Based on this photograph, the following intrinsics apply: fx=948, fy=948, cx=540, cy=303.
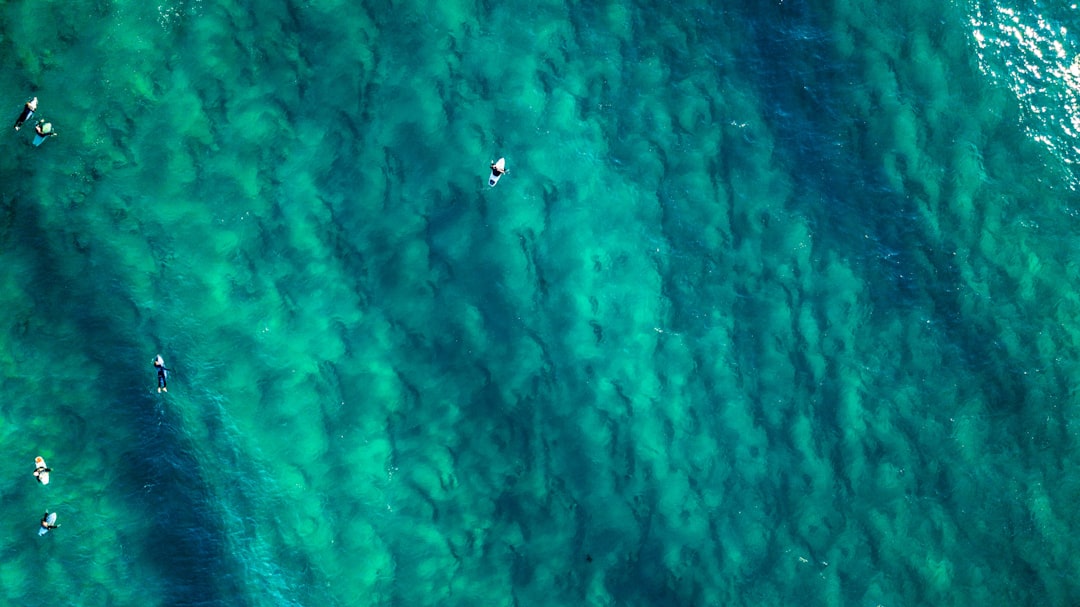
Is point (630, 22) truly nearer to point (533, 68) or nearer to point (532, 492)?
point (533, 68)

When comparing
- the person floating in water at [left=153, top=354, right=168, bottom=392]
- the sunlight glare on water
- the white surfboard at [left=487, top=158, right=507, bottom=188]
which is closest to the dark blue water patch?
the person floating in water at [left=153, top=354, right=168, bottom=392]

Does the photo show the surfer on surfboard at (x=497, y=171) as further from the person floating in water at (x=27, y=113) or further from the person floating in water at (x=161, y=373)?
the person floating in water at (x=27, y=113)

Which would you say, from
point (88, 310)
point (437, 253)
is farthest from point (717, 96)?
Result: point (88, 310)

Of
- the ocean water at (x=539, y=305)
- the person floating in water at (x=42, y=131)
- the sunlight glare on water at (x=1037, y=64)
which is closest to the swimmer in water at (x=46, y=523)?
the ocean water at (x=539, y=305)

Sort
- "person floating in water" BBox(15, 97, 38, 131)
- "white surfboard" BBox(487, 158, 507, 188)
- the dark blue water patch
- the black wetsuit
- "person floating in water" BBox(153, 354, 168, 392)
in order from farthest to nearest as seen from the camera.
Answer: "white surfboard" BBox(487, 158, 507, 188) < the black wetsuit < "person floating in water" BBox(15, 97, 38, 131) < "person floating in water" BBox(153, 354, 168, 392) < the dark blue water patch

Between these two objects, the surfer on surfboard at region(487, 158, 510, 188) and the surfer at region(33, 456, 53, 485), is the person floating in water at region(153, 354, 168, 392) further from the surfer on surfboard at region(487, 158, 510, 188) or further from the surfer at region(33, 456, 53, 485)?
the surfer on surfboard at region(487, 158, 510, 188)

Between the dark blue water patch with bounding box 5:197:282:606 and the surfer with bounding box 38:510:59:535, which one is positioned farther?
the dark blue water patch with bounding box 5:197:282:606
